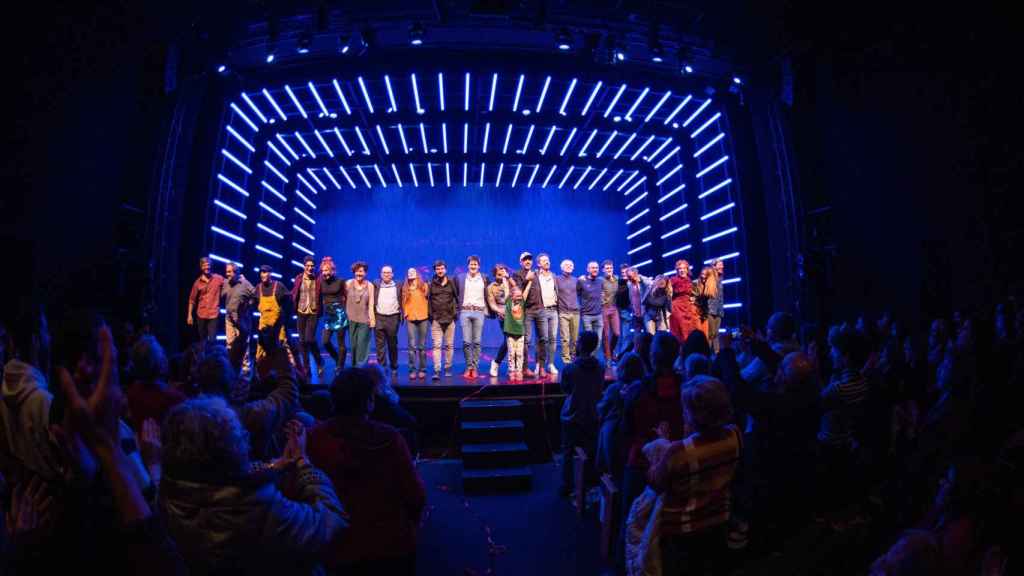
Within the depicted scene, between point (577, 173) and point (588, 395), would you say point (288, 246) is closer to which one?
point (577, 173)

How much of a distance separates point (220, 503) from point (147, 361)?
5.80ft

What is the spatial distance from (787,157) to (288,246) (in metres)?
11.4

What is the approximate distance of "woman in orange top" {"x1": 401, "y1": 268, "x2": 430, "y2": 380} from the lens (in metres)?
8.33

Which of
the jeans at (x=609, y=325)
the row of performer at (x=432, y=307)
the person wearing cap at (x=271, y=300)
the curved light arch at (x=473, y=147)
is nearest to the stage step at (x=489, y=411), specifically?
the row of performer at (x=432, y=307)

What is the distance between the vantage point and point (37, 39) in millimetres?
6043

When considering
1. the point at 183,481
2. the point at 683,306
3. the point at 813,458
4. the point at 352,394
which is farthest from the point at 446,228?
the point at 183,481

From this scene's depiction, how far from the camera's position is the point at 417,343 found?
8406mm

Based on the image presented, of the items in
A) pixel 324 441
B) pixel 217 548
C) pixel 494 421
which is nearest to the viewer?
pixel 217 548

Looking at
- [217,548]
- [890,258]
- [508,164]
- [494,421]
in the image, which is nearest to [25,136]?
[494,421]

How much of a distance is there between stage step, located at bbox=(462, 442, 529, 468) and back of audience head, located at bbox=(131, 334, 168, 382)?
3.78 m

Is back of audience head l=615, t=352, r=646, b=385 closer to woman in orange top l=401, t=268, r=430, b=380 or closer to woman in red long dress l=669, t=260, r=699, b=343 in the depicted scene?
woman in orange top l=401, t=268, r=430, b=380

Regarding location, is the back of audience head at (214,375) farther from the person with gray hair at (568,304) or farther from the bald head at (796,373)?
the person with gray hair at (568,304)

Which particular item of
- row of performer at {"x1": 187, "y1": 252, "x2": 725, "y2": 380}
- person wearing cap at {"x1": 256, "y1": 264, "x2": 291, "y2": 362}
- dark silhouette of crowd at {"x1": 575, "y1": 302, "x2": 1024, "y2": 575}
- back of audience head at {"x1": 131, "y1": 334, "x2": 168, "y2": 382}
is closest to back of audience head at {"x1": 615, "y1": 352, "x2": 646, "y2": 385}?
dark silhouette of crowd at {"x1": 575, "y1": 302, "x2": 1024, "y2": 575}

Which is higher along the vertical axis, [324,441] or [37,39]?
[37,39]
